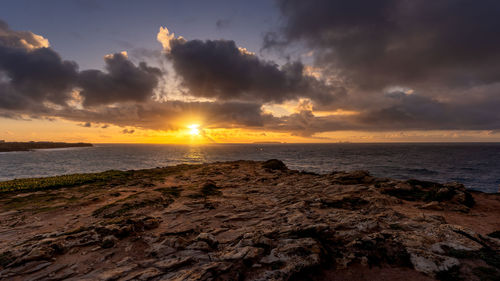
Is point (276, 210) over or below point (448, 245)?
below

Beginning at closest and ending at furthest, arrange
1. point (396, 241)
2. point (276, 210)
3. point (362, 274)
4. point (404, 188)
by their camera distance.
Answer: point (362, 274) < point (396, 241) < point (276, 210) < point (404, 188)

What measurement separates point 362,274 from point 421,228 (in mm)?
5095

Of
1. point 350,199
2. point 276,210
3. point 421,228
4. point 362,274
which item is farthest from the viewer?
point 350,199

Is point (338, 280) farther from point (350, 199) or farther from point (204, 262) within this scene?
point (350, 199)

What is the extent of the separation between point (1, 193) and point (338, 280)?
33.9 meters

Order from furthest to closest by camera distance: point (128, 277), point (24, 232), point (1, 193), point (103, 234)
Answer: point (1, 193) → point (24, 232) → point (103, 234) → point (128, 277)

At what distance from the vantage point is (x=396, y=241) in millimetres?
8258

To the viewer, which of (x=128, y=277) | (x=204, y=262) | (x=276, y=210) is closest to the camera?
(x=128, y=277)

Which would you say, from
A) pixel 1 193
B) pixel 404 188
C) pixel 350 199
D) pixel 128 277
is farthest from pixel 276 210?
pixel 1 193

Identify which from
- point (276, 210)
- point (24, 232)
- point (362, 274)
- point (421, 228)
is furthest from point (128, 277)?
point (421, 228)

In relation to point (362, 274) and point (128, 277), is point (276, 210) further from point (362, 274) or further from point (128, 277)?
point (128, 277)

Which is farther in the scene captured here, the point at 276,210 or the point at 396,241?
the point at 276,210

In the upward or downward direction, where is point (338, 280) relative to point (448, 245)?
downward

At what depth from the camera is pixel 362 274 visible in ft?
22.8
